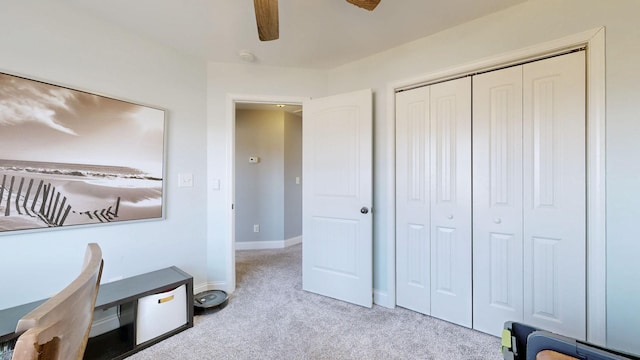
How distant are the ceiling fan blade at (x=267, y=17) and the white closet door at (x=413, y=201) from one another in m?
1.30

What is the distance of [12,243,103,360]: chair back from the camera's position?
41cm

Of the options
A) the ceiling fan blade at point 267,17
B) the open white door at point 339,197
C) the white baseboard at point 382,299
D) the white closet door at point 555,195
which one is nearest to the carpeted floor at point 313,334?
the white baseboard at point 382,299

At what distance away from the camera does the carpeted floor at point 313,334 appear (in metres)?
1.77

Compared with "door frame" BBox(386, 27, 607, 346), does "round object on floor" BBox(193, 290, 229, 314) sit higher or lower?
lower

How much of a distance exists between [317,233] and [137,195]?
1.62 meters

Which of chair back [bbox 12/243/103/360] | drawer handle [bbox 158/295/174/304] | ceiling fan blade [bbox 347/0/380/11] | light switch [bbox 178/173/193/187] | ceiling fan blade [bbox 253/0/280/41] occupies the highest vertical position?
ceiling fan blade [bbox 347/0/380/11]

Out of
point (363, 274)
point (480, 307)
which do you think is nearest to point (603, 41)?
point (480, 307)

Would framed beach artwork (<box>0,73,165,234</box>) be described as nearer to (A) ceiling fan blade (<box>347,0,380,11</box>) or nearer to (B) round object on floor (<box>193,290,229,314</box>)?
(B) round object on floor (<box>193,290,229,314</box>)

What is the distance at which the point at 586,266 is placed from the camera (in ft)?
5.43

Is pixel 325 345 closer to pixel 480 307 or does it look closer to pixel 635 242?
pixel 480 307

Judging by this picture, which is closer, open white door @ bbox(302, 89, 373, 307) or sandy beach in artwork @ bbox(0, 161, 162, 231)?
sandy beach in artwork @ bbox(0, 161, 162, 231)

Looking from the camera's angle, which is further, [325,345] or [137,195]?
[137,195]

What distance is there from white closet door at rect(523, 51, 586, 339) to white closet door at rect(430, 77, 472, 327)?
37 centimetres

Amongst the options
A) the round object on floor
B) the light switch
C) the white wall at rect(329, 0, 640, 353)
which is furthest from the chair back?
the white wall at rect(329, 0, 640, 353)
